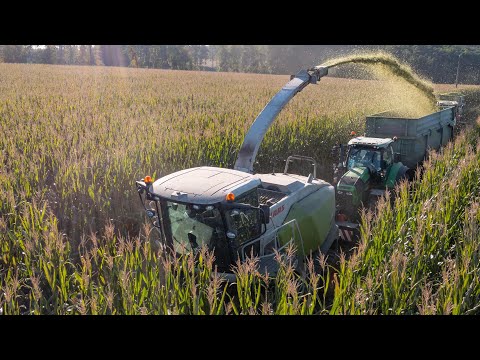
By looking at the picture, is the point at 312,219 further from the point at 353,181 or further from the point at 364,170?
the point at 364,170

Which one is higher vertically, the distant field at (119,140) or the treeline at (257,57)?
the treeline at (257,57)

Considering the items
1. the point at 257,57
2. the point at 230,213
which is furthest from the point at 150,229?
the point at 257,57

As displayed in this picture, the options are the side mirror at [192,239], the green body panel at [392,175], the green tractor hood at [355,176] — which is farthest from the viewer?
the green body panel at [392,175]

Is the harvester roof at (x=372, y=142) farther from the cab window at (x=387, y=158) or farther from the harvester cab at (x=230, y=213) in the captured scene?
the harvester cab at (x=230, y=213)

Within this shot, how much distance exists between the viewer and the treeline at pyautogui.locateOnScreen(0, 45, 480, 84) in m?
42.9

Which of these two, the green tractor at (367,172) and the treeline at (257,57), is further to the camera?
the treeline at (257,57)

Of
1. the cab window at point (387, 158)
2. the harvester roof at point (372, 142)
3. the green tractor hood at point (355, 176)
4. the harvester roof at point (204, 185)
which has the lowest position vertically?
the green tractor hood at point (355, 176)

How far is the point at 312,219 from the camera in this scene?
5.87 m

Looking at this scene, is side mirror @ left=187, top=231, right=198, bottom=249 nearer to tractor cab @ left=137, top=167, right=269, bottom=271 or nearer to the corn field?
tractor cab @ left=137, top=167, right=269, bottom=271

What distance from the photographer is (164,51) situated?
53188 mm

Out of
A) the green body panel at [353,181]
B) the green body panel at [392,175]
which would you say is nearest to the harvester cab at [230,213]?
the green body panel at [353,181]

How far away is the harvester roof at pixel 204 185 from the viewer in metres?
4.35

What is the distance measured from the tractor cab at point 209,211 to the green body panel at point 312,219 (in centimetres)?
89

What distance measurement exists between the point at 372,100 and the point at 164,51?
1613 inches
